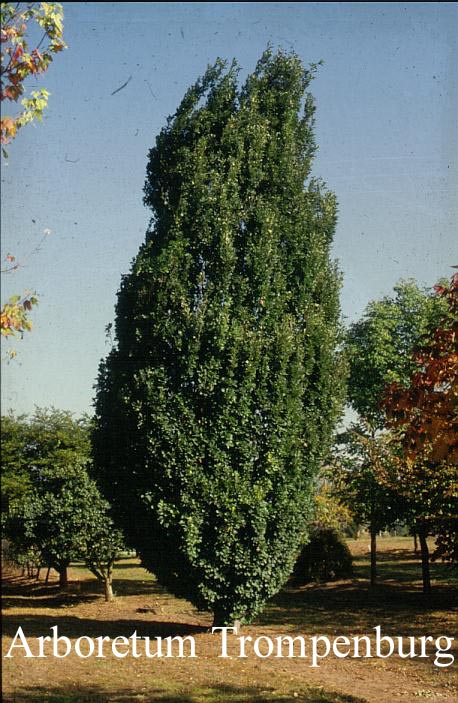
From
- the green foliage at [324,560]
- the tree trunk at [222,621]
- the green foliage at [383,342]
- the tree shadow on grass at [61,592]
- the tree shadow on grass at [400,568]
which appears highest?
the green foliage at [383,342]

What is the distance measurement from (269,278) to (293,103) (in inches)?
163

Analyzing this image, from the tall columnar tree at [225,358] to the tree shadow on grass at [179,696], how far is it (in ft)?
9.89

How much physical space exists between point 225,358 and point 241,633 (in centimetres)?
621

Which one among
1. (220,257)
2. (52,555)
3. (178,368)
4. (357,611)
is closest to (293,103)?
(220,257)

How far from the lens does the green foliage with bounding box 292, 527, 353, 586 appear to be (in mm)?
23734

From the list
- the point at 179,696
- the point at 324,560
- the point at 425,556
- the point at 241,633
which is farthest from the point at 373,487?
the point at 179,696

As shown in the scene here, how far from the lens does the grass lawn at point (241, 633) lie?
9.23 meters

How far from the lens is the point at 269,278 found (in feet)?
42.6

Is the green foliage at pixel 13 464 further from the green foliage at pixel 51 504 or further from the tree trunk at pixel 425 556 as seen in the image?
the tree trunk at pixel 425 556

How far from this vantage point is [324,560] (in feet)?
78.4

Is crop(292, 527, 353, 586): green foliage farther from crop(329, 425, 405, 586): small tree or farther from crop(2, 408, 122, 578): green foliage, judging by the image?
crop(2, 408, 122, 578): green foliage

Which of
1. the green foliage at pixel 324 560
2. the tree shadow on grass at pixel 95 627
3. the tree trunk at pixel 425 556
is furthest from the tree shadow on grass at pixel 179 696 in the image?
the green foliage at pixel 324 560

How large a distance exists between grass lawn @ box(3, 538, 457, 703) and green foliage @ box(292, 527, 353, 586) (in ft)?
2.04

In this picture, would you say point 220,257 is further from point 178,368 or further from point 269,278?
point 178,368
